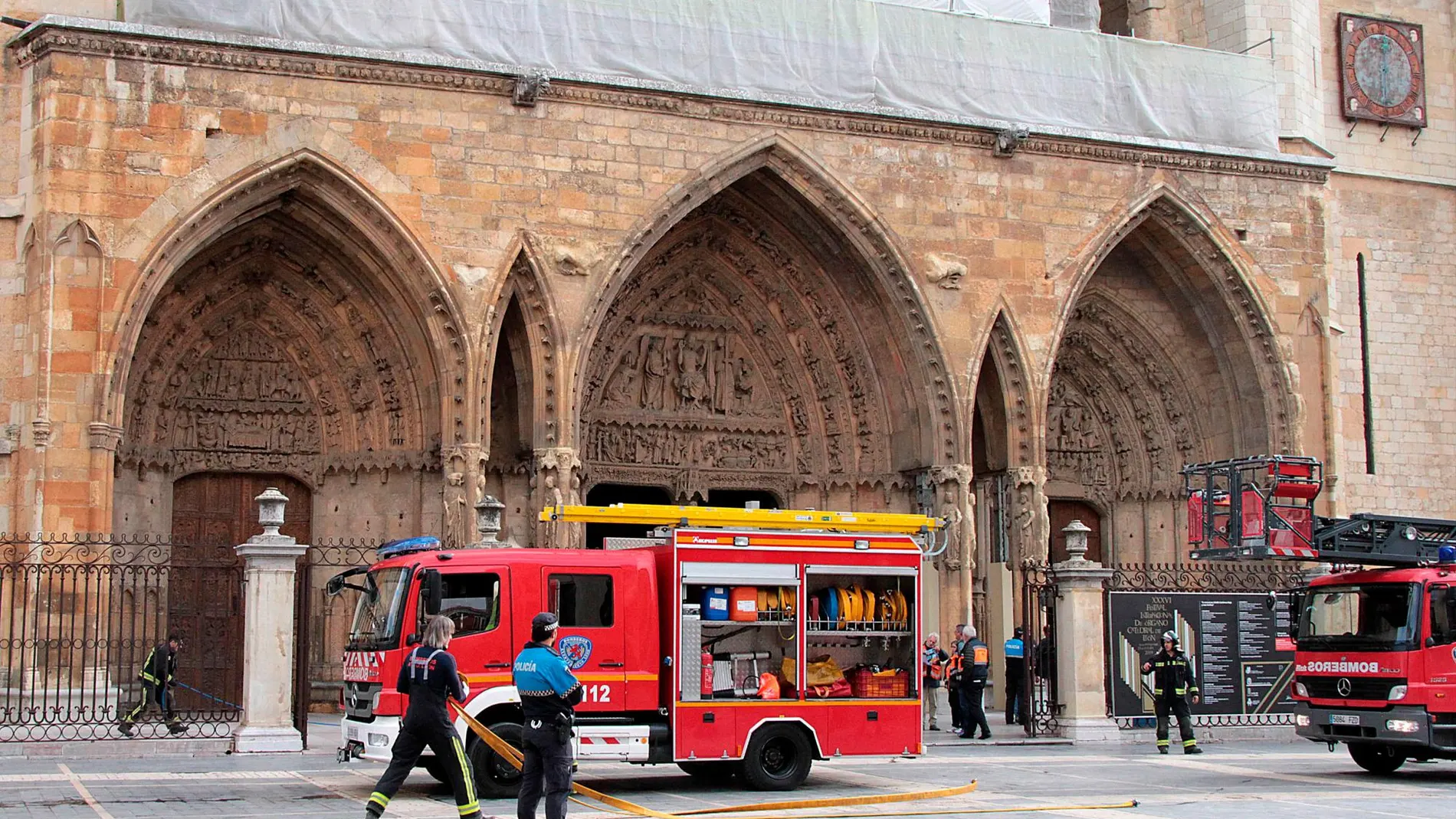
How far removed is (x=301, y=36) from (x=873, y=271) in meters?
6.52

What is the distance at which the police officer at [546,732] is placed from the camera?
8695 millimetres

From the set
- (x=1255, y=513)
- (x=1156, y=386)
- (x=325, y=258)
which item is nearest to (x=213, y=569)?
(x=325, y=258)

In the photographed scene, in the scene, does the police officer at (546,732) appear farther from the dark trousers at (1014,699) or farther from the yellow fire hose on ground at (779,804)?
the dark trousers at (1014,699)

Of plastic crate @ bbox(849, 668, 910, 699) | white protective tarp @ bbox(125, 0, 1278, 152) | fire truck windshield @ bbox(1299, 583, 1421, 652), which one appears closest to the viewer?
plastic crate @ bbox(849, 668, 910, 699)

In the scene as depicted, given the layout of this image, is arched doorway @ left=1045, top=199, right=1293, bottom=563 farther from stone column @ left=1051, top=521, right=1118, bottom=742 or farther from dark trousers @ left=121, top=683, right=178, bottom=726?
dark trousers @ left=121, top=683, right=178, bottom=726

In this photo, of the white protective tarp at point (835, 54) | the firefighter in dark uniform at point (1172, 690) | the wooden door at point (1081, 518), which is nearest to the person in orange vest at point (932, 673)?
→ the firefighter in dark uniform at point (1172, 690)

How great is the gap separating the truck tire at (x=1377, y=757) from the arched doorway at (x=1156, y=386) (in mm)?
7479

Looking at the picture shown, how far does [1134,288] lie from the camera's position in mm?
21391

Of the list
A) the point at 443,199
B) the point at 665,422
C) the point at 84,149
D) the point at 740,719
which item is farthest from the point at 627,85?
the point at 740,719

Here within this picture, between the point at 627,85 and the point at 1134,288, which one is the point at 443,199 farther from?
the point at 1134,288

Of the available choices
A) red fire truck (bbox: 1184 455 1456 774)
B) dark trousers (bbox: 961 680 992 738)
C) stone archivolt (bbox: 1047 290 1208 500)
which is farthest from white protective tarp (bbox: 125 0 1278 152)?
red fire truck (bbox: 1184 455 1456 774)

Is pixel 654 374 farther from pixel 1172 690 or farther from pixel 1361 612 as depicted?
pixel 1361 612

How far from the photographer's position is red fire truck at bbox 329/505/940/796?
11.0m

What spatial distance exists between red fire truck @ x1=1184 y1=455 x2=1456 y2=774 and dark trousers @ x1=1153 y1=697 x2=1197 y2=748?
1.41 metres
